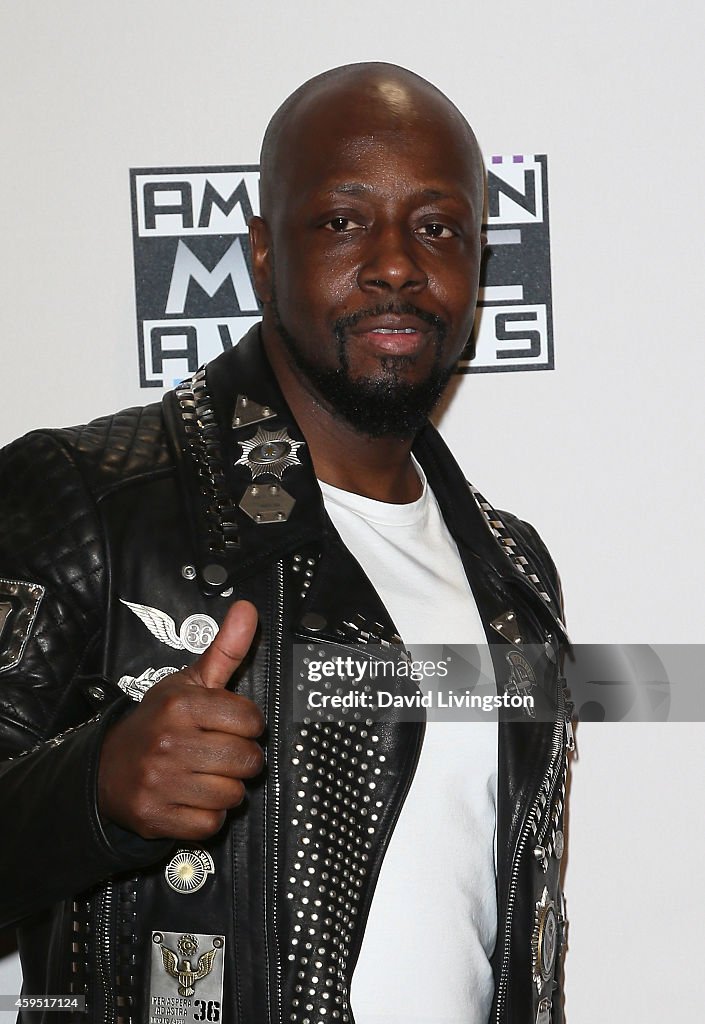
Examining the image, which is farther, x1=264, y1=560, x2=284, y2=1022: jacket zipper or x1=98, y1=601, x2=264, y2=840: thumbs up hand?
x1=264, y1=560, x2=284, y2=1022: jacket zipper

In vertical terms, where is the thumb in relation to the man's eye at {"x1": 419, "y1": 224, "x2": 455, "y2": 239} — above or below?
below

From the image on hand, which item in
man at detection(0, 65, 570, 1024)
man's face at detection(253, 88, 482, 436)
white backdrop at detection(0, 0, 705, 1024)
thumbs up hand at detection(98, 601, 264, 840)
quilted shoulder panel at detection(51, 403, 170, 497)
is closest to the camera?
thumbs up hand at detection(98, 601, 264, 840)

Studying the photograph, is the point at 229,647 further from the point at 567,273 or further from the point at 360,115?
the point at 567,273

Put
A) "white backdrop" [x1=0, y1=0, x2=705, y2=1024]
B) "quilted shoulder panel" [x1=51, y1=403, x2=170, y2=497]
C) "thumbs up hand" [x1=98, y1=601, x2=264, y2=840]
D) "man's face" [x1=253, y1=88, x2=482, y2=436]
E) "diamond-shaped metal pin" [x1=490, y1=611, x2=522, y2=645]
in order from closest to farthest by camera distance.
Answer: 1. "thumbs up hand" [x1=98, y1=601, x2=264, y2=840]
2. "quilted shoulder panel" [x1=51, y1=403, x2=170, y2=497]
3. "man's face" [x1=253, y1=88, x2=482, y2=436]
4. "diamond-shaped metal pin" [x1=490, y1=611, x2=522, y2=645]
5. "white backdrop" [x1=0, y1=0, x2=705, y2=1024]

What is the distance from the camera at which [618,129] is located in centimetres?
197

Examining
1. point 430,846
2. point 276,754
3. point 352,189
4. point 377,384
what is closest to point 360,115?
point 352,189

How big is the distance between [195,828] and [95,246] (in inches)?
46.0

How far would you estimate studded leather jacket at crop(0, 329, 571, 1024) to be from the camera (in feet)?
4.23

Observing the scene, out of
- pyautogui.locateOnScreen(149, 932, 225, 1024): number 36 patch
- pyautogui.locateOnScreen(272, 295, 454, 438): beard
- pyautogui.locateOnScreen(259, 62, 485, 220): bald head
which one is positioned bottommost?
pyautogui.locateOnScreen(149, 932, 225, 1024): number 36 patch

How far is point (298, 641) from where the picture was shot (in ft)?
4.53

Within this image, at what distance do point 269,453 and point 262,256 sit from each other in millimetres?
315

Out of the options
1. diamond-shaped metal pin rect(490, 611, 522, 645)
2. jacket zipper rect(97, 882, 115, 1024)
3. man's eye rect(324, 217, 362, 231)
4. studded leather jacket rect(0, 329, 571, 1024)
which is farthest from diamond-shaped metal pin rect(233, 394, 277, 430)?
jacket zipper rect(97, 882, 115, 1024)

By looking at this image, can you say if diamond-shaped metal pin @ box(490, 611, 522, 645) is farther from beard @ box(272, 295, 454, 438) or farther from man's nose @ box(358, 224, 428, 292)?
man's nose @ box(358, 224, 428, 292)

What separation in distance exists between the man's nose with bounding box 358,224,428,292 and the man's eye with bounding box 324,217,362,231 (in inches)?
1.0
